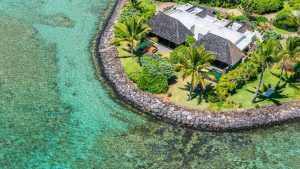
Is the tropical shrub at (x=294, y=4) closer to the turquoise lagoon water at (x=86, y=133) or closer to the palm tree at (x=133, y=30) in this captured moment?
the turquoise lagoon water at (x=86, y=133)

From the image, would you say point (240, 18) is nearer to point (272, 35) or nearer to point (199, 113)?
point (272, 35)

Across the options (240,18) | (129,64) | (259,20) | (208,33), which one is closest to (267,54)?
(208,33)

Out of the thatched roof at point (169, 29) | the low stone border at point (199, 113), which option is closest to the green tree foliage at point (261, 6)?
the thatched roof at point (169, 29)

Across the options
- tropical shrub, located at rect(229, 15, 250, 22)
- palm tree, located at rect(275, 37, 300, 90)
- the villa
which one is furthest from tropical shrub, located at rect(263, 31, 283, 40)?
palm tree, located at rect(275, 37, 300, 90)

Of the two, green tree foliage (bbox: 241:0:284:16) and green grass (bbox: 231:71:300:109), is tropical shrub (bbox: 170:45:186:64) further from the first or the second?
green tree foliage (bbox: 241:0:284:16)

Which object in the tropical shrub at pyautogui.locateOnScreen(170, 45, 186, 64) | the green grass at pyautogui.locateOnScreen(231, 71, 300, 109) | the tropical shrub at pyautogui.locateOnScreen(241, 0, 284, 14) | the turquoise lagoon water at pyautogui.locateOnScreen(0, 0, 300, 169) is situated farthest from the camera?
the tropical shrub at pyautogui.locateOnScreen(241, 0, 284, 14)

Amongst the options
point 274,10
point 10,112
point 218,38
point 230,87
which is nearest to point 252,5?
point 274,10

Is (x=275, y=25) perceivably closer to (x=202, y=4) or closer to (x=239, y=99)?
(x=202, y=4)
